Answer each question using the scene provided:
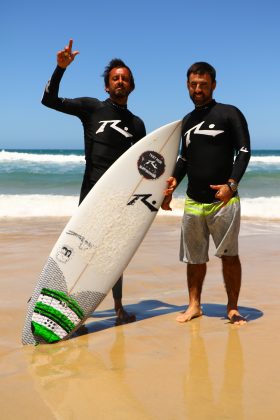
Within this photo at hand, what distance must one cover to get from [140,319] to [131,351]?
673 millimetres

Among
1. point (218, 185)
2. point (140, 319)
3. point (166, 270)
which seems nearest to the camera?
point (218, 185)

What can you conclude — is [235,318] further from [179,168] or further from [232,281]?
[179,168]

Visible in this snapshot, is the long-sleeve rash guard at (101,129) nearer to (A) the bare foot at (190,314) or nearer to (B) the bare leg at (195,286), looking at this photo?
(B) the bare leg at (195,286)

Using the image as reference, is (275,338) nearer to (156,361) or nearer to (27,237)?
(156,361)

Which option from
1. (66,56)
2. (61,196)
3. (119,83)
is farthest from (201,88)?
(61,196)

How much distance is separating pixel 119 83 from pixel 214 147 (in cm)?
77

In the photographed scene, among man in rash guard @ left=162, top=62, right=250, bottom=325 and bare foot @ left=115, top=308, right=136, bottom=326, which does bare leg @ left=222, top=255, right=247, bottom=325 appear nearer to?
man in rash guard @ left=162, top=62, right=250, bottom=325

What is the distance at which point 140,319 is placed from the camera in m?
3.48

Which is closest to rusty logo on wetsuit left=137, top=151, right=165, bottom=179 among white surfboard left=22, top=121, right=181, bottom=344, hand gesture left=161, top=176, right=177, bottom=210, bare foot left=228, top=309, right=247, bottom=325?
white surfboard left=22, top=121, right=181, bottom=344

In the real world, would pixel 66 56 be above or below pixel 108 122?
above

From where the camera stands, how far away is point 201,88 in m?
3.27

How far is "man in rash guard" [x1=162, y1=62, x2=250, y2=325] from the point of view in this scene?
10.5 ft

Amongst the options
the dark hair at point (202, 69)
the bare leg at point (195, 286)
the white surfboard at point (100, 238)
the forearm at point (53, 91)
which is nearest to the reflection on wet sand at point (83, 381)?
the white surfboard at point (100, 238)

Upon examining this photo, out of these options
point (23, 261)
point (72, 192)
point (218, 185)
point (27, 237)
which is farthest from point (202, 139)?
point (72, 192)
